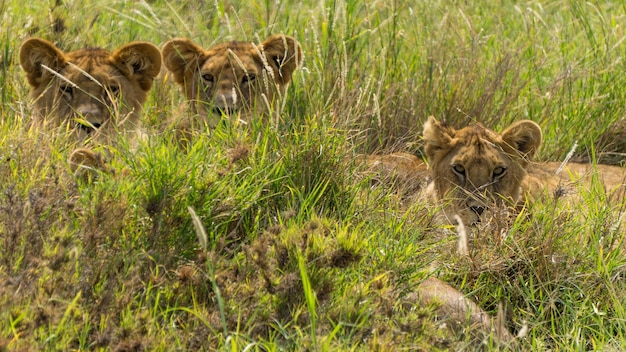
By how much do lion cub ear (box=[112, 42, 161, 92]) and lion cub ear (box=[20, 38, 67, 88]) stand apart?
1.11 ft

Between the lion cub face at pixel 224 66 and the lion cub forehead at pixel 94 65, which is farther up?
the lion cub forehead at pixel 94 65

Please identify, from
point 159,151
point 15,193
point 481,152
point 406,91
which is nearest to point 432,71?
point 406,91

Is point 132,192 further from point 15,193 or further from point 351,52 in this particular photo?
point 351,52

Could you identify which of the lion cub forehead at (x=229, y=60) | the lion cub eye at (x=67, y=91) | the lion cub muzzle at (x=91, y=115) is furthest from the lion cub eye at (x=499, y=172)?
Answer: the lion cub eye at (x=67, y=91)

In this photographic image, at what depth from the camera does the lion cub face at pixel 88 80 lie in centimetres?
643

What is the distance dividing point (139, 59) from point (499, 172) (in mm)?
2190

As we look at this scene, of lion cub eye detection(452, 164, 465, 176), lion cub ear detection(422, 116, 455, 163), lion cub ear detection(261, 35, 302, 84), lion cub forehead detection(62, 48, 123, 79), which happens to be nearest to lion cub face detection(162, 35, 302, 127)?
lion cub ear detection(261, 35, 302, 84)

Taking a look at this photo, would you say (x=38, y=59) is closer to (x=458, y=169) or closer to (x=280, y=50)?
(x=280, y=50)

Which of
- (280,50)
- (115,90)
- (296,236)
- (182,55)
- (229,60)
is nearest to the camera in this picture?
(296,236)

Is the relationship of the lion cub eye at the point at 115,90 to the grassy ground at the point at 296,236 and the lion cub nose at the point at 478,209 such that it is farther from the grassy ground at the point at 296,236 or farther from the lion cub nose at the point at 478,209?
the lion cub nose at the point at 478,209

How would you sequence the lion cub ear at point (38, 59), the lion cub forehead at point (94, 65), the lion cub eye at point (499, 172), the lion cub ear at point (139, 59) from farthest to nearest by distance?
1. the lion cub ear at point (139, 59)
2. the lion cub forehead at point (94, 65)
3. the lion cub ear at point (38, 59)
4. the lion cub eye at point (499, 172)

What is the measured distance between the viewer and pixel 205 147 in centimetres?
500

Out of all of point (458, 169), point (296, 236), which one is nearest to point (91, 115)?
point (458, 169)

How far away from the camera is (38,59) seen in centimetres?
Answer: 664
